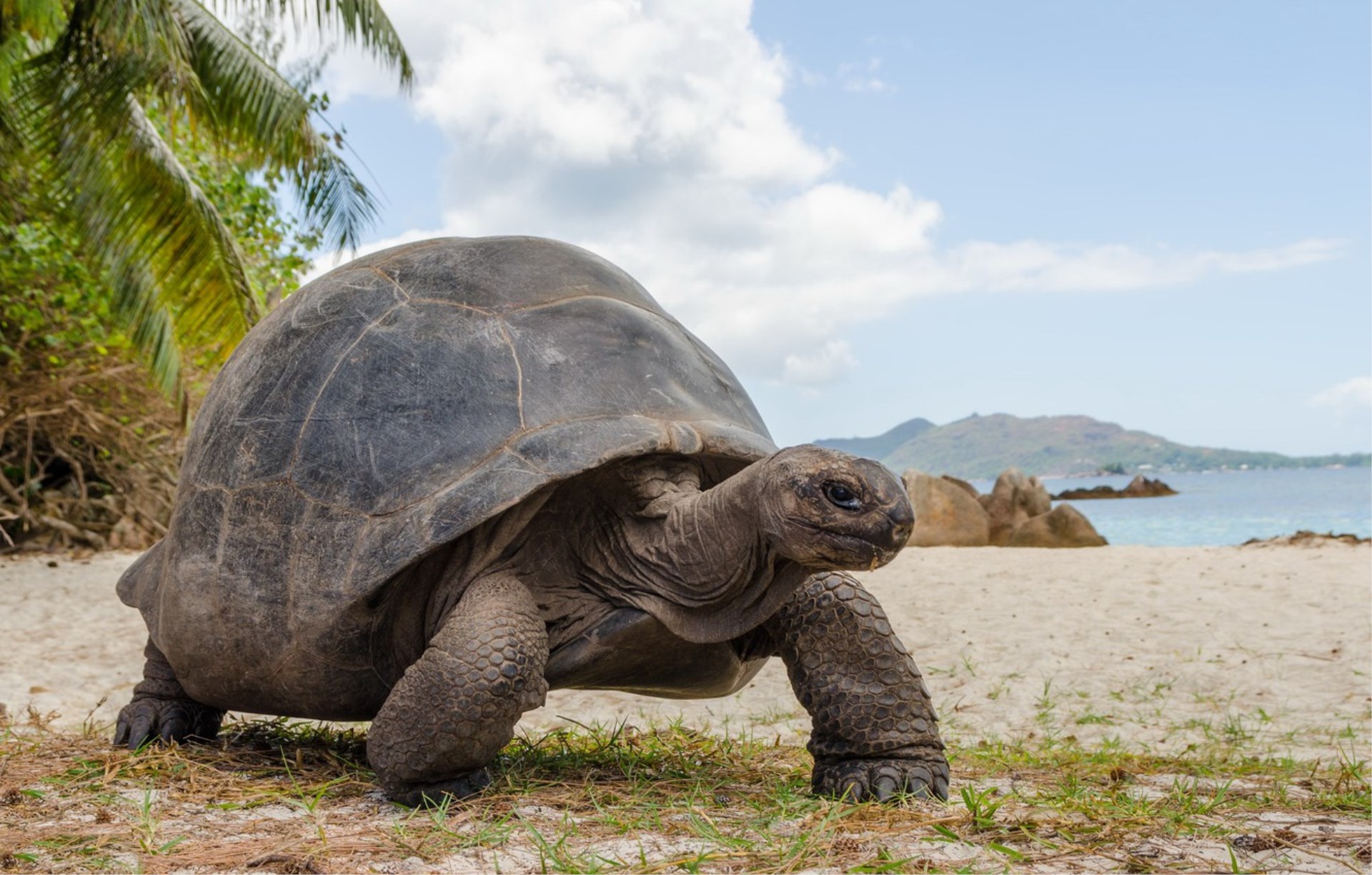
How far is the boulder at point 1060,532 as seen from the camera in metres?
16.2

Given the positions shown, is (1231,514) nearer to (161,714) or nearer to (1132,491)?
(1132,491)

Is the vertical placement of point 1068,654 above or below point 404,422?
below

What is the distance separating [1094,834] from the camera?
9.00 ft

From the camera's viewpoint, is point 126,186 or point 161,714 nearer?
point 161,714

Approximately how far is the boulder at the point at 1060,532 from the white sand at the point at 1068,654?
14.8ft

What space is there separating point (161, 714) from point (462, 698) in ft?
5.63

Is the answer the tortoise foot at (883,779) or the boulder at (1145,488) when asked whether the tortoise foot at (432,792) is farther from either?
the boulder at (1145,488)

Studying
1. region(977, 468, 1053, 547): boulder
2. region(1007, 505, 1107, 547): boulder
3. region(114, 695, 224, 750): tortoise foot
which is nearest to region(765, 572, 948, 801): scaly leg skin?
region(114, 695, 224, 750): tortoise foot

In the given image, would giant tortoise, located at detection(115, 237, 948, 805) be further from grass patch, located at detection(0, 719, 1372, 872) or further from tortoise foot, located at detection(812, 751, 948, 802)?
grass patch, located at detection(0, 719, 1372, 872)

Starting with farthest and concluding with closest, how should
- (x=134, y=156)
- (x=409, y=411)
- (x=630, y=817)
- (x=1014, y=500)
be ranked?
(x=1014, y=500) → (x=134, y=156) → (x=409, y=411) → (x=630, y=817)

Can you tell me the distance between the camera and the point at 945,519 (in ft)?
54.2

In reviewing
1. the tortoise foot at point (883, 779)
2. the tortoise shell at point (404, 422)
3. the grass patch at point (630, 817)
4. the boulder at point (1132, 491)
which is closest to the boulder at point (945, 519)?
the grass patch at point (630, 817)

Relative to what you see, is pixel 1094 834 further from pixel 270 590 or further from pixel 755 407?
pixel 270 590

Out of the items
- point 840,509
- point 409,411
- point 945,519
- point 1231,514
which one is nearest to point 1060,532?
point 945,519
